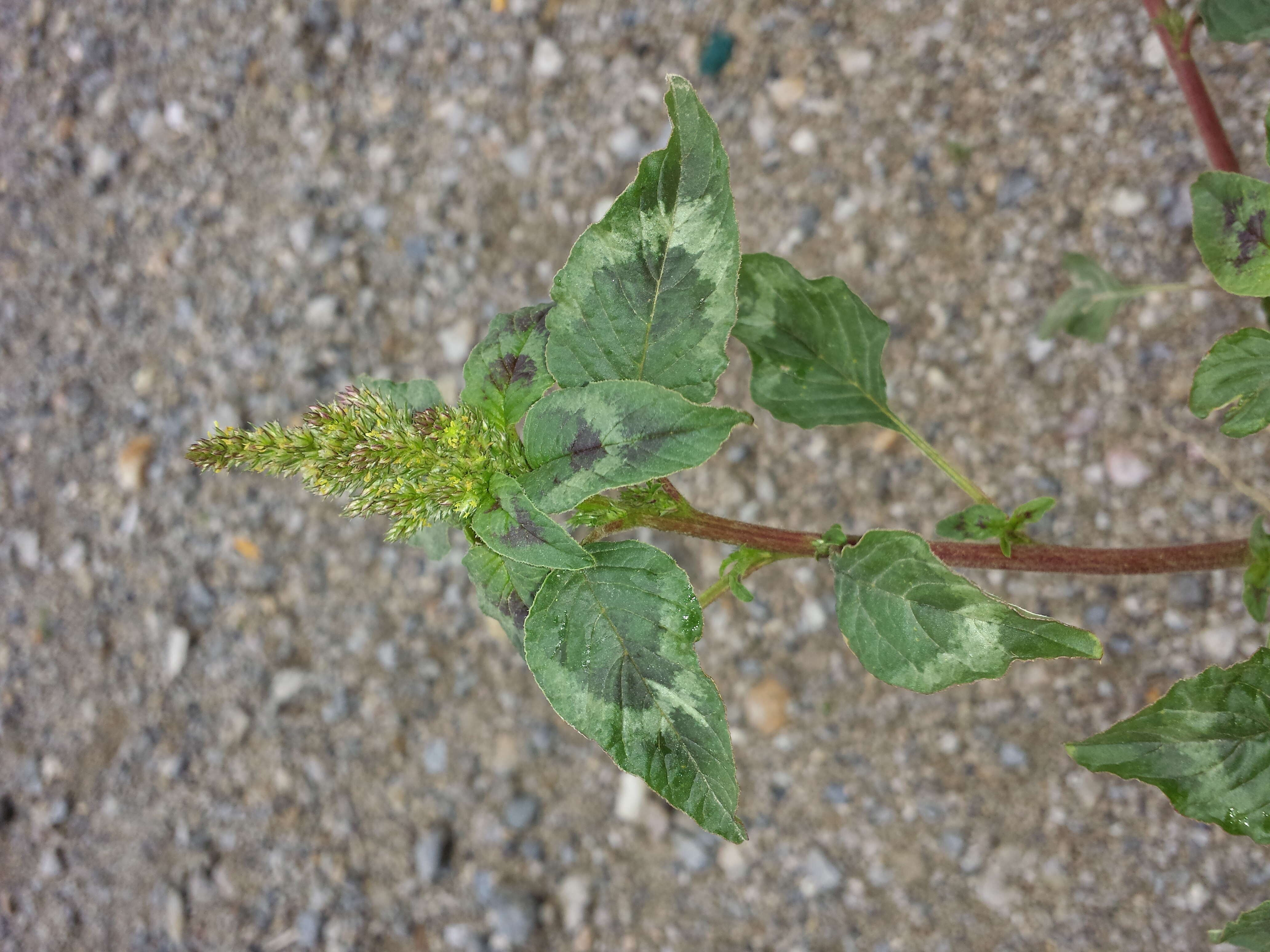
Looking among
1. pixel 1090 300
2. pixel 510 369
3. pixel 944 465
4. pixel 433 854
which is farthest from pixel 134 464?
pixel 1090 300

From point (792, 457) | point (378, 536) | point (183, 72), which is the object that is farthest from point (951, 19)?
point (183, 72)

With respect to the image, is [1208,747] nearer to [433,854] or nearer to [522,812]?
[522,812]

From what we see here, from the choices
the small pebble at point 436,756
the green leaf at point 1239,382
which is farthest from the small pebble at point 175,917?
the green leaf at point 1239,382

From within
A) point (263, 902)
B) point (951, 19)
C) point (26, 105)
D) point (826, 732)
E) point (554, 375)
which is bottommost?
point (826, 732)

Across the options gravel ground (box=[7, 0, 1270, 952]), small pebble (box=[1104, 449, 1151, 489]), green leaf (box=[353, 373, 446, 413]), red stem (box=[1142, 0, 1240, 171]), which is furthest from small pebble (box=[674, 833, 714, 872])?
red stem (box=[1142, 0, 1240, 171])

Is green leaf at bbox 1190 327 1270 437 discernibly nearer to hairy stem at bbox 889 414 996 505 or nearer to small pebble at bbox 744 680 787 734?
hairy stem at bbox 889 414 996 505

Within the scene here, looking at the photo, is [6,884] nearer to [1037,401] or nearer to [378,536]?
[378,536]

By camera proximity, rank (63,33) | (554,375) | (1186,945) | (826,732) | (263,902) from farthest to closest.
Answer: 1. (63,33)
2. (263,902)
3. (826,732)
4. (1186,945)
5. (554,375)

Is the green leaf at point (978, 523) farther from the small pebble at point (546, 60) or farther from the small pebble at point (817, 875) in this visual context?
the small pebble at point (546, 60)
